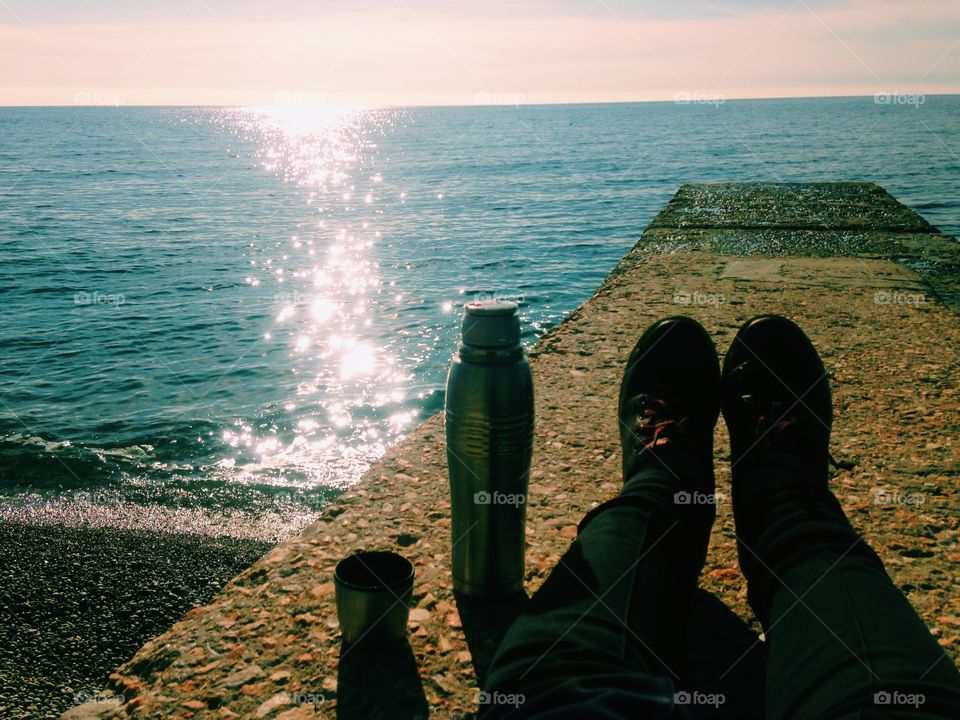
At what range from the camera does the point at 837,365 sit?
4.32m

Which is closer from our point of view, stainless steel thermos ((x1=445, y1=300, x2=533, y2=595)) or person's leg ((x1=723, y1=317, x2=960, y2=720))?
person's leg ((x1=723, y1=317, x2=960, y2=720))

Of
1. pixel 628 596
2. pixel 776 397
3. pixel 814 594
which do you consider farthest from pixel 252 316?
pixel 814 594

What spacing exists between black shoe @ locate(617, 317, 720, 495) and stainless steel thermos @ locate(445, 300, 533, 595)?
0.50 m

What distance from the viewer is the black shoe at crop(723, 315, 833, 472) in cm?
266

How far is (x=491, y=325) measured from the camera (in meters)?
2.06

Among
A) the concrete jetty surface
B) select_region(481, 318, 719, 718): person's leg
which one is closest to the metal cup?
the concrete jetty surface

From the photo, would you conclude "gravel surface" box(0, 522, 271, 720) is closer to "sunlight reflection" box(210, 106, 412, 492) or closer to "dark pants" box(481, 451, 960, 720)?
"sunlight reflection" box(210, 106, 412, 492)

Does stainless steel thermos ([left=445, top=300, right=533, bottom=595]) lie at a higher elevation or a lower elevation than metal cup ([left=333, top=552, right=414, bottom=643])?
higher

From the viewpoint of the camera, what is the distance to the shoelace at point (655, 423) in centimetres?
263

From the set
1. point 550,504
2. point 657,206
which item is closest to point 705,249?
point 550,504

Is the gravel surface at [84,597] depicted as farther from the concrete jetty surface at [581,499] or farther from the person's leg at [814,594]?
the person's leg at [814,594]

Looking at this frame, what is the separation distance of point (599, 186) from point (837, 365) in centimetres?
3466

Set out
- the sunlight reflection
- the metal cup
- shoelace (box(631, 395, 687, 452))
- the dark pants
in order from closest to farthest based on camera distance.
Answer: the dark pants → the metal cup → shoelace (box(631, 395, 687, 452)) → the sunlight reflection

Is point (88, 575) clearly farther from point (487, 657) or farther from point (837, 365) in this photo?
point (837, 365)
